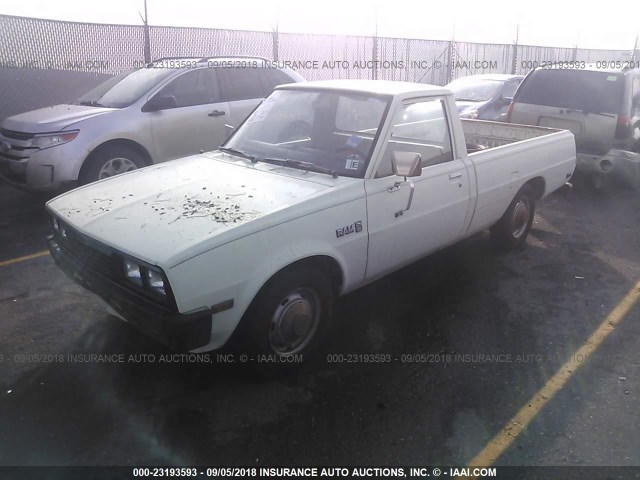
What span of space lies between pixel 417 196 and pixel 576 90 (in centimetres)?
508

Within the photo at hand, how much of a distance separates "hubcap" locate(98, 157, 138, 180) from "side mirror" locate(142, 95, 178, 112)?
681mm

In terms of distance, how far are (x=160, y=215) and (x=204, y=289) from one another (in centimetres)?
65

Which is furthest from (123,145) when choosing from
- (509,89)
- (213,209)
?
(509,89)

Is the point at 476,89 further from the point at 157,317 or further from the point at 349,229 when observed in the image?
the point at 157,317

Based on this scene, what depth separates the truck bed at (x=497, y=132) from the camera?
594 centimetres

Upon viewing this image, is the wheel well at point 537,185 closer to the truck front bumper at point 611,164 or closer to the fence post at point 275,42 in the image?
the truck front bumper at point 611,164

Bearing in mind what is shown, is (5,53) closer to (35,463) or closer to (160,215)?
(160,215)

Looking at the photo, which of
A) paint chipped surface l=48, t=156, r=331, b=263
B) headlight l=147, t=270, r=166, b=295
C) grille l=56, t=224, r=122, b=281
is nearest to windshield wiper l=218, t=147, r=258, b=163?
paint chipped surface l=48, t=156, r=331, b=263

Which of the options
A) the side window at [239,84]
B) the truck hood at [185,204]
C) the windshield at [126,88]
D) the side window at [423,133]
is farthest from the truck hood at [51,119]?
the side window at [423,133]

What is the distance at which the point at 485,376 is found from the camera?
351cm

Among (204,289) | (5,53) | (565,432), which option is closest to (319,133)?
(204,289)

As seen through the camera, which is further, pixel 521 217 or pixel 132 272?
pixel 521 217

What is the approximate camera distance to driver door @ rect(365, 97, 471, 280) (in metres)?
3.70

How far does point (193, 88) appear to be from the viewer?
7148 millimetres
